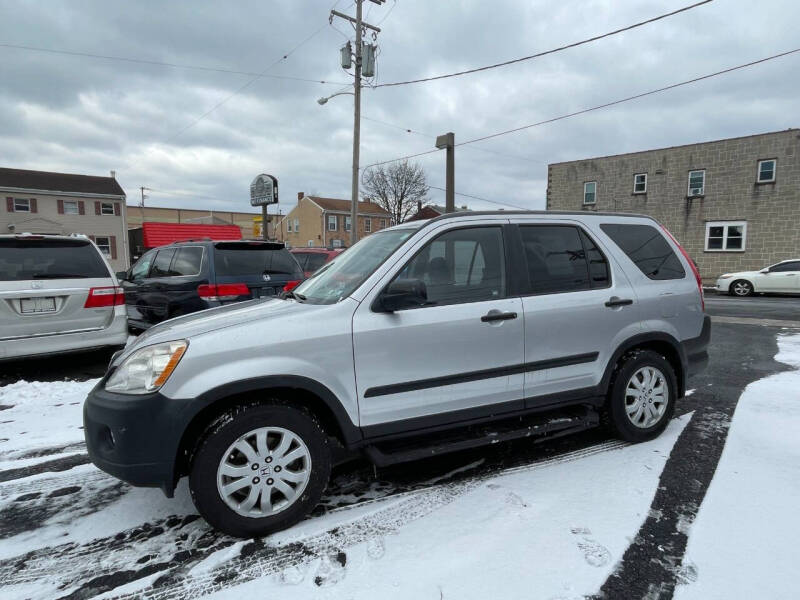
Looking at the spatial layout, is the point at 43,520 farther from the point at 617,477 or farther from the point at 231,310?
the point at 617,477

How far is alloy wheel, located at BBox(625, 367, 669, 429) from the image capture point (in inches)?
143

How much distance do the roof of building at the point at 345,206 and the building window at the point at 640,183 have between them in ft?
89.6

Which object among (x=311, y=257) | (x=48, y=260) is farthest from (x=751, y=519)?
(x=311, y=257)

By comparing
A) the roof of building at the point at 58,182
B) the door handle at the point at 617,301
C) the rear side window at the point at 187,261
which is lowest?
the door handle at the point at 617,301

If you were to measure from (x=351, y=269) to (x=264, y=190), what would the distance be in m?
14.7

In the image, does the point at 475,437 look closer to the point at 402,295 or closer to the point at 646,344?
the point at 402,295

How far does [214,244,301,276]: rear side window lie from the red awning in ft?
80.1

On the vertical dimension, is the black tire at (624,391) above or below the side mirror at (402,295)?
below

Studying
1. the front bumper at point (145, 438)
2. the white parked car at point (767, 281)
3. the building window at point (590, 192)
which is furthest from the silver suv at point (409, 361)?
the building window at point (590, 192)

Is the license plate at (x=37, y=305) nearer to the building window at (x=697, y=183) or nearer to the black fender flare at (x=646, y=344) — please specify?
the black fender flare at (x=646, y=344)

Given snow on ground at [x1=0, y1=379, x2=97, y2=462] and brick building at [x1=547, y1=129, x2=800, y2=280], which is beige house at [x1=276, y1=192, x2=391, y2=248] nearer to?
brick building at [x1=547, y1=129, x2=800, y2=280]

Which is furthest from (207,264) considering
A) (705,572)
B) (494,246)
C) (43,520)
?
(705,572)

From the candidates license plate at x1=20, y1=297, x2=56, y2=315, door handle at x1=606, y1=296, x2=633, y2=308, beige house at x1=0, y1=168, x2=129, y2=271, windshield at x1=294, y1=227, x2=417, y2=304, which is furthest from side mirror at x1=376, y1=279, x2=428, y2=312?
beige house at x1=0, y1=168, x2=129, y2=271

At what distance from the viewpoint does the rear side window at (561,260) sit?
329cm
